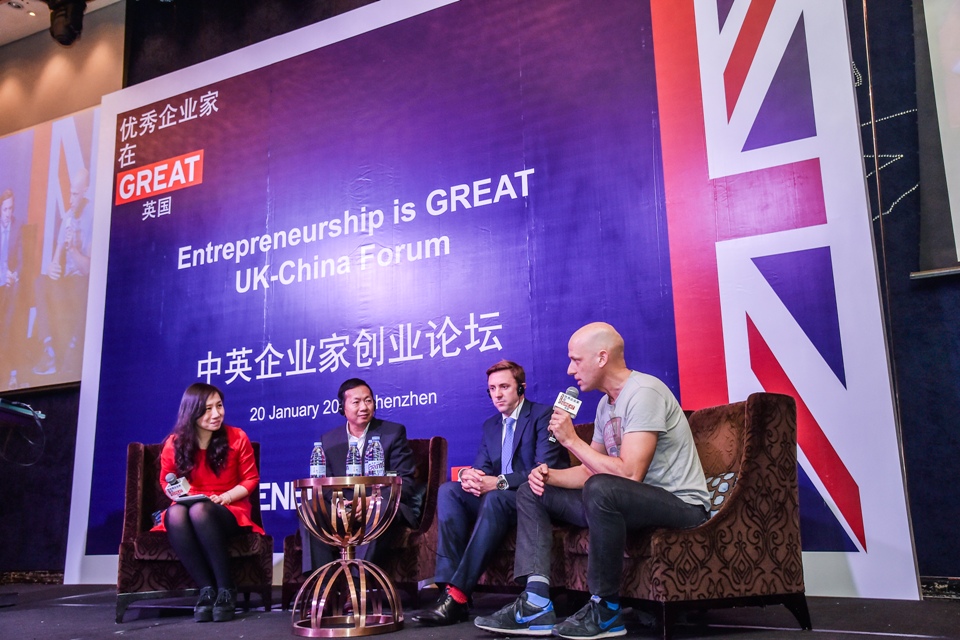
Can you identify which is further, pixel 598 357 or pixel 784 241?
pixel 784 241

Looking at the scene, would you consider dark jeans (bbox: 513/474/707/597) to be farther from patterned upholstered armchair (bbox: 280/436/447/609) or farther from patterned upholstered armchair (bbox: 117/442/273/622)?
patterned upholstered armchair (bbox: 117/442/273/622)

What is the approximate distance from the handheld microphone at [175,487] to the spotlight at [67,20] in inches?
143

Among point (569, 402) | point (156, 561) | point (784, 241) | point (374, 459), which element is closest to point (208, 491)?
point (156, 561)

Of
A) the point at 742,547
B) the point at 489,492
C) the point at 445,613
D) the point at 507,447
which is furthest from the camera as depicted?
the point at 507,447

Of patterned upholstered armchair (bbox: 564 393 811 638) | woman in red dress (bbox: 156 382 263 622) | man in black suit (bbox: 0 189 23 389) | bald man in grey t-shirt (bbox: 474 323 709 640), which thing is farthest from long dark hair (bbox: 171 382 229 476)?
man in black suit (bbox: 0 189 23 389)

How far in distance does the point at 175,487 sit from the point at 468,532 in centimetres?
121

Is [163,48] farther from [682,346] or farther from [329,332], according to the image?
[682,346]

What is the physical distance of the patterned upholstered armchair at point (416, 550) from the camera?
3423mm

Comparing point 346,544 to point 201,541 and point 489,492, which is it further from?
point 201,541

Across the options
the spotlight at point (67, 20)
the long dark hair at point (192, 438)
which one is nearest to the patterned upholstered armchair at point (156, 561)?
the long dark hair at point (192, 438)

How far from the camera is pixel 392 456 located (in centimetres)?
359

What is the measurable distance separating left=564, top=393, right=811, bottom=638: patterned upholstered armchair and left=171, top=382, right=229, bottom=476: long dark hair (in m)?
1.70

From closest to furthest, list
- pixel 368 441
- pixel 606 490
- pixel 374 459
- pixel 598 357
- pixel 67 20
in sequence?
pixel 606 490 → pixel 598 357 → pixel 374 459 → pixel 368 441 → pixel 67 20

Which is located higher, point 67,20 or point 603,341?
point 67,20
